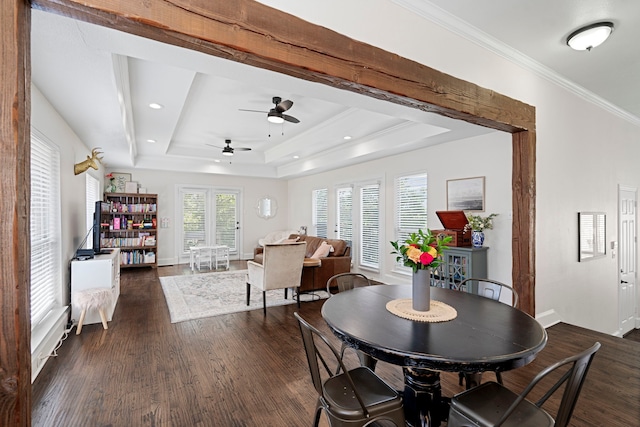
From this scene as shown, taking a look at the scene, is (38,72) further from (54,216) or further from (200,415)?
(200,415)

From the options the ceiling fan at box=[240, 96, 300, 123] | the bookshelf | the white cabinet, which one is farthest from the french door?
the ceiling fan at box=[240, 96, 300, 123]

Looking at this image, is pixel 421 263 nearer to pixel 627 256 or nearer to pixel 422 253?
pixel 422 253

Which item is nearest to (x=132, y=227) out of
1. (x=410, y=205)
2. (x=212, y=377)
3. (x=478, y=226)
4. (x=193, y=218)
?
(x=193, y=218)

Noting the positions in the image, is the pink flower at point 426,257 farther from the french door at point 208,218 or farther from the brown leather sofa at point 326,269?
the french door at point 208,218

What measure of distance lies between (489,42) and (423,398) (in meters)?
2.97

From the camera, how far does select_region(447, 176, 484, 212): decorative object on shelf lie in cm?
426

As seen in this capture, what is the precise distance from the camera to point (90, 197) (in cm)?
565

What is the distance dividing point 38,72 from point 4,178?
6.41ft

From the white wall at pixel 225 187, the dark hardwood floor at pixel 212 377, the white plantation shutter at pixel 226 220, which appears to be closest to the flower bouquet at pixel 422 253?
the dark hardwood floor at pixel 212 377

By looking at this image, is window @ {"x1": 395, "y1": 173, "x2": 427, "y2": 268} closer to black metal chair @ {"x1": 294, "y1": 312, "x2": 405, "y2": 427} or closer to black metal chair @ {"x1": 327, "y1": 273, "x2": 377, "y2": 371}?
black metal chair @ {"x1": 327, "y1": 273, "x2": 377, "y2": 371}

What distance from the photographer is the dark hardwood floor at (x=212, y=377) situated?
6.73 feet

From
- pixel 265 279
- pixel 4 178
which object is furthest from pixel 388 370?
pixel 4 178

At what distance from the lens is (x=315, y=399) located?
7.33 ft

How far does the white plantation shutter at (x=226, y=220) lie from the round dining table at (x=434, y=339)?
7.16 meters
